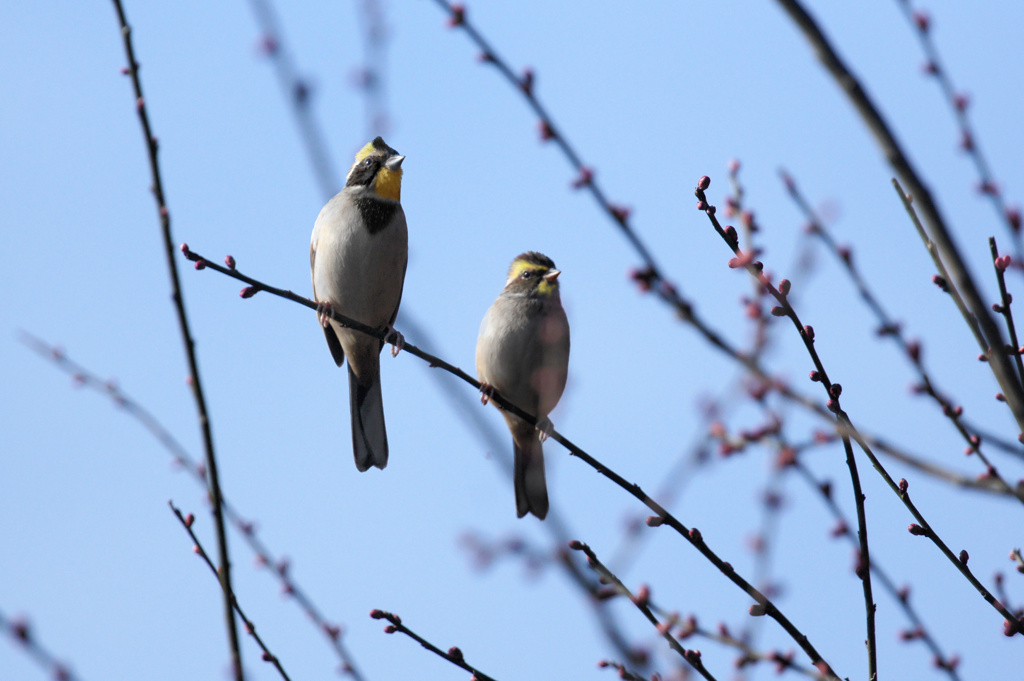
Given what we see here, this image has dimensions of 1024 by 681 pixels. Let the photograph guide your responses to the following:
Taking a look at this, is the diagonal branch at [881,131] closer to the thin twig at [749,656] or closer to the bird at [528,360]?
the thin twig at [749,656]

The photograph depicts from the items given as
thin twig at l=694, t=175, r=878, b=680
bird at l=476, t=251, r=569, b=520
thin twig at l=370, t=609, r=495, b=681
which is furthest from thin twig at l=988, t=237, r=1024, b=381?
bird at l=476, t=251, r=569, b=520

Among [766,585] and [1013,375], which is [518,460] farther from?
[1013,375]

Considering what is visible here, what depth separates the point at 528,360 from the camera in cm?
675

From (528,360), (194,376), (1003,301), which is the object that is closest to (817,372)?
(1003,301)

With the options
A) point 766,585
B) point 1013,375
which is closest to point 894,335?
point 1013,375

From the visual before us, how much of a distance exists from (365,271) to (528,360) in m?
1.31

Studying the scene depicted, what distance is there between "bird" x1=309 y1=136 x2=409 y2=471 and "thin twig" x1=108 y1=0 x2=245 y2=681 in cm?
409

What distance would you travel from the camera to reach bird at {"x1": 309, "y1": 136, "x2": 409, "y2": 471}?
22.2 feet

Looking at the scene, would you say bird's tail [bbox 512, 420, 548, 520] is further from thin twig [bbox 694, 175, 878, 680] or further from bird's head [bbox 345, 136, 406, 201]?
thin twig [bbox 694, 175, 878, 680]

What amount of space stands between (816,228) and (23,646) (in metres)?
2.45

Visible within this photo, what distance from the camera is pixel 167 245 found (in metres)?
2.44

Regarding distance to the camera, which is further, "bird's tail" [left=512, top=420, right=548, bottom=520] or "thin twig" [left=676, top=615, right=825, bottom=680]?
"bird's tail" [left=512, top=420, right=548, bottom=520]

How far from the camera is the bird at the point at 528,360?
6762 mm

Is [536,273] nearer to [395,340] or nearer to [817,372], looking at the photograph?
[395,340]
